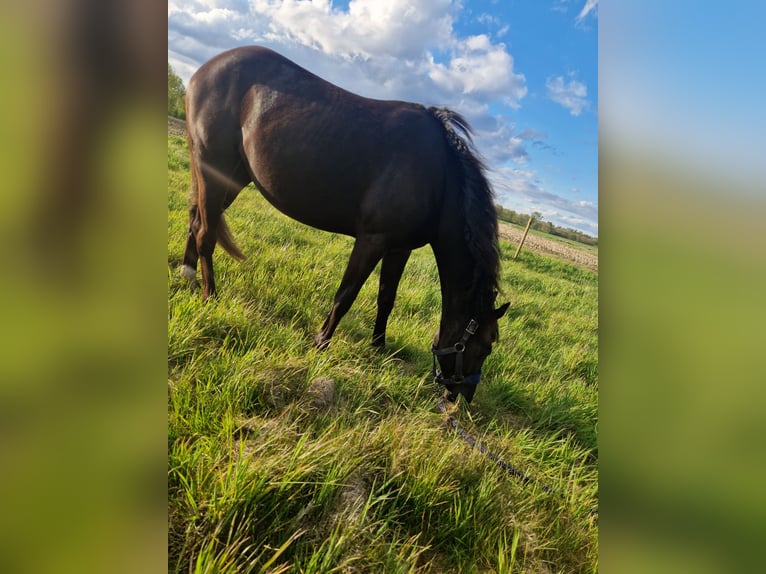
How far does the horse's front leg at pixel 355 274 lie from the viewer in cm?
277

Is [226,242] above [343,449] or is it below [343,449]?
above

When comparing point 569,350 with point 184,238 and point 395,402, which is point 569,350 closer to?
point 395,402

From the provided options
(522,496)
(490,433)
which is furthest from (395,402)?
(522,496)

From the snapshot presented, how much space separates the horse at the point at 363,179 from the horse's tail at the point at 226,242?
0.01 meters

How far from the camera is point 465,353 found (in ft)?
8.56

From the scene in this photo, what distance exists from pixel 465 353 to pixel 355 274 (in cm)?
95

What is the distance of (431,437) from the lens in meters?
1.89

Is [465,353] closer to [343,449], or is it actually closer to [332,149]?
[343,449]

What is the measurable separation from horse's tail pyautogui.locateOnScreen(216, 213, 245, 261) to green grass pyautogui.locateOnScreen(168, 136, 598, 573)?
80 millimetres

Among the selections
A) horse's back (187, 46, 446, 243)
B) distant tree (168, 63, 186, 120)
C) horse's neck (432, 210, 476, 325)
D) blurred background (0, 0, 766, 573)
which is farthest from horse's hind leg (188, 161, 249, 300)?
blurred background (0, 0, 766, 573)

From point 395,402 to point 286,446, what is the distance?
3.10 ft
